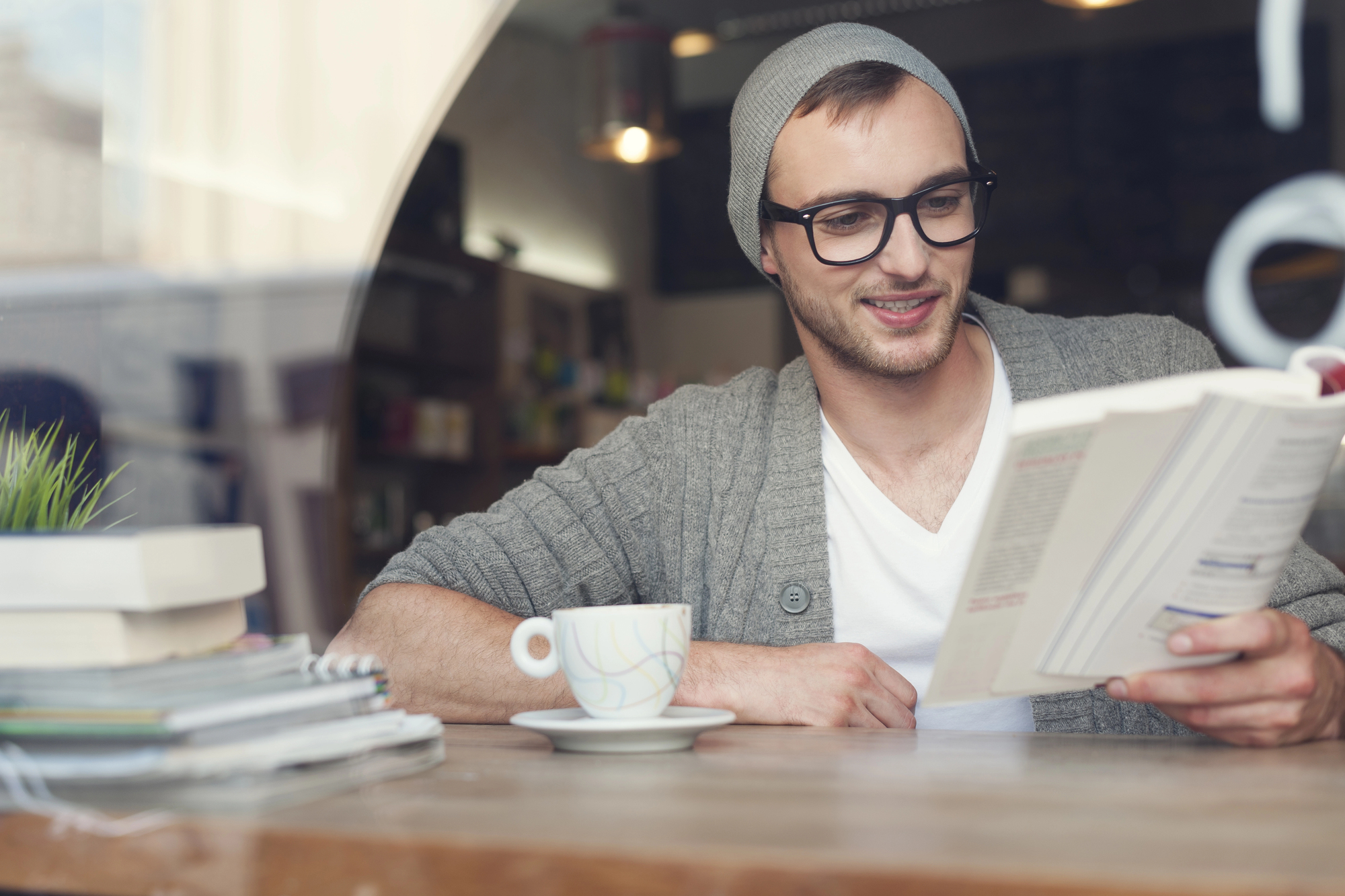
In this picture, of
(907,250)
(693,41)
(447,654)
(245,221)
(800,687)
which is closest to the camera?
(800,687)

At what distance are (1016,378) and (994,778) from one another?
0.90 metres

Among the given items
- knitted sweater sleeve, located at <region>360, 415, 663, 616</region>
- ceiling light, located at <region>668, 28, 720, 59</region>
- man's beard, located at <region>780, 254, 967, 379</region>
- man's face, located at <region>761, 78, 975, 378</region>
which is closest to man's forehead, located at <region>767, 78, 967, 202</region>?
man's face, located at <region>761, 78, 975, 378</region>

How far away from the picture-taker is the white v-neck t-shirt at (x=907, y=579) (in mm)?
1353

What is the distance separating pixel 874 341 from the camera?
1.45 meters

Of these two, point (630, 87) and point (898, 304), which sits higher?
point (630, 87)

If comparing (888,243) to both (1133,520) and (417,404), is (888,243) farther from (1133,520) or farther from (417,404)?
(417,404)

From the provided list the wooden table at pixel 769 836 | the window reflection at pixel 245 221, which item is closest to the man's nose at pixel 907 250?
the wooden table at pixel 769 836

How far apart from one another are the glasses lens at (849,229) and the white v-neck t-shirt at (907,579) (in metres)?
0.28

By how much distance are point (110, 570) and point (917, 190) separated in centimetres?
101

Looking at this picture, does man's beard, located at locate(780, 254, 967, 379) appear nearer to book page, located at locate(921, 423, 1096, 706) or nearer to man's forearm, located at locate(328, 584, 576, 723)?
man's forearm, located at locate(328, 584, 576, 723)

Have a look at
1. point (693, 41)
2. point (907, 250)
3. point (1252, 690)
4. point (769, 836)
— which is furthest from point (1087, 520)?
point (693, 41)

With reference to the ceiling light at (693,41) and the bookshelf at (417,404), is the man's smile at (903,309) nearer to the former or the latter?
the bookshelf at (417,404)

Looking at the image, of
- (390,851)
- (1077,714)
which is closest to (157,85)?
(1077,714)

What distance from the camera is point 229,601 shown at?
2.59 feet
